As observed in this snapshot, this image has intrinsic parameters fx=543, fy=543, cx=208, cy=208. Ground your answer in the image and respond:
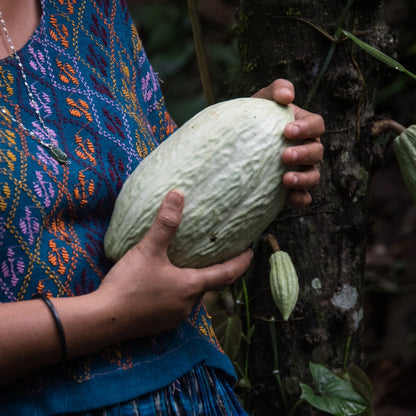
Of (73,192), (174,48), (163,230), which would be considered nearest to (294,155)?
(163,230)

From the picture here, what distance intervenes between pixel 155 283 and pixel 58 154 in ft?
0.84

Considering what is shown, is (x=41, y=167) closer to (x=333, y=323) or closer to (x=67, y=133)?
(x=67, y=133)

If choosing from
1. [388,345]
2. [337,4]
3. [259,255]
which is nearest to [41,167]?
[259,255]

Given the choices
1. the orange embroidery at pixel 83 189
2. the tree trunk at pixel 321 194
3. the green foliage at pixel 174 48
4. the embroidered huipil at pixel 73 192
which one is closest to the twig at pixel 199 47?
the tree trunk at pixel 321 194

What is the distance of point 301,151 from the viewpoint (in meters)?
0.91

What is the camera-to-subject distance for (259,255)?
130 centimetres

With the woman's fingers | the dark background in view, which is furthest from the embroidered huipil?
the dark background

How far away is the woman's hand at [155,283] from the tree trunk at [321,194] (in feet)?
1.59

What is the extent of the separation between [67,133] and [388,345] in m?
2.37

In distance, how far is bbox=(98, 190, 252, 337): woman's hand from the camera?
79cm

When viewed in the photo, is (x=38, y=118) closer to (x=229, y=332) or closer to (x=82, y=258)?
(x=82, y=258)

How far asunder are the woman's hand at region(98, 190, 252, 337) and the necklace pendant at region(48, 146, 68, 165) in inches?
6.8

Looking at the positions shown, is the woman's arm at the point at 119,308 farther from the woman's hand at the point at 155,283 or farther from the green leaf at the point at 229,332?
the green leaf at the point at 229,332

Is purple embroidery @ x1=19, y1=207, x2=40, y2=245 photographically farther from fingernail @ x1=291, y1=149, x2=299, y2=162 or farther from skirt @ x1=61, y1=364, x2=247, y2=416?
fingernail @ x1=291, y1=149, x2=299, y2=162
